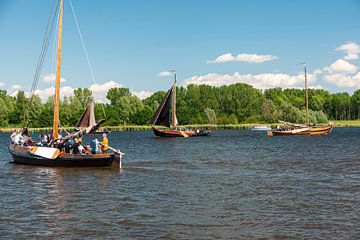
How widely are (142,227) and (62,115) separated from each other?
125 metres

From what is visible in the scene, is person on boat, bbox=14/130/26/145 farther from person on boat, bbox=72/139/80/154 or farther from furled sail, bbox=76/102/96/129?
furled sail, bbox=76/102/96/129

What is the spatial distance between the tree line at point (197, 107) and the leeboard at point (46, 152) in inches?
3670

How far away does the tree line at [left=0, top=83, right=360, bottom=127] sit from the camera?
135 m

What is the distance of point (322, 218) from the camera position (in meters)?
15.0

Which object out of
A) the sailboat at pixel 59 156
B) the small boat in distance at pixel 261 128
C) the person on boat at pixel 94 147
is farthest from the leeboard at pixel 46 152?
the small boat in distance at pixel 261 128

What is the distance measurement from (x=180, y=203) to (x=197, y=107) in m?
148

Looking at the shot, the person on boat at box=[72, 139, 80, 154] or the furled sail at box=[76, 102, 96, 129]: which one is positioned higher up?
the furled sail at box=[76, 102, 96, 129]

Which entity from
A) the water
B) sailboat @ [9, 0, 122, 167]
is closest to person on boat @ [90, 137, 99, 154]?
sailboat @ [9, 0, 122, 167]

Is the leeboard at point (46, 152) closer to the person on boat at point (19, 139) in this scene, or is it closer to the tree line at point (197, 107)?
the person on boat at point (19, 139)

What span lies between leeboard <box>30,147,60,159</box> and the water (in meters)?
0.98

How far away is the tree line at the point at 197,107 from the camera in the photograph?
13480 centimetres

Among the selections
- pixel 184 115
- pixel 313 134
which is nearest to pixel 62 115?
pixel 184 115

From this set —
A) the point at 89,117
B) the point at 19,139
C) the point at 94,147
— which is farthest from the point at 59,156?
the point at 89,117

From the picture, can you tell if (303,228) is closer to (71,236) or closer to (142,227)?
(142,227)
